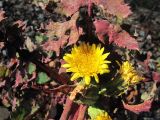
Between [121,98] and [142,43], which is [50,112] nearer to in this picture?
[121,98]

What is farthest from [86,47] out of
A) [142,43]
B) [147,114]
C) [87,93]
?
[142,43]

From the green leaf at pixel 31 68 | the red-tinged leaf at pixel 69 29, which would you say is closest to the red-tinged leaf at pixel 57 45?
the red-tinged leaf at pixel 69 29

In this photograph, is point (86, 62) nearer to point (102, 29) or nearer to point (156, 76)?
point (102, 29)

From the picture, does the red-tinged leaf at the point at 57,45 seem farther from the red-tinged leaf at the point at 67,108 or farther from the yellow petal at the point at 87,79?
the red-tinged leaf at the point at 67,108

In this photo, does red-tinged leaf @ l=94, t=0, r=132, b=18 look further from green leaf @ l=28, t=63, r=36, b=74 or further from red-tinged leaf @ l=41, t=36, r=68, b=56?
green leaf @ l=28, t=63, r=36, b=74

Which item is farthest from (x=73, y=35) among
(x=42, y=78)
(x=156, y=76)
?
(x=156, y=76)

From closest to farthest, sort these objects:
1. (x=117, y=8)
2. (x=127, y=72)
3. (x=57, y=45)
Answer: (x=117, y=8), (x=57, y=45), (x=127, y=72)
